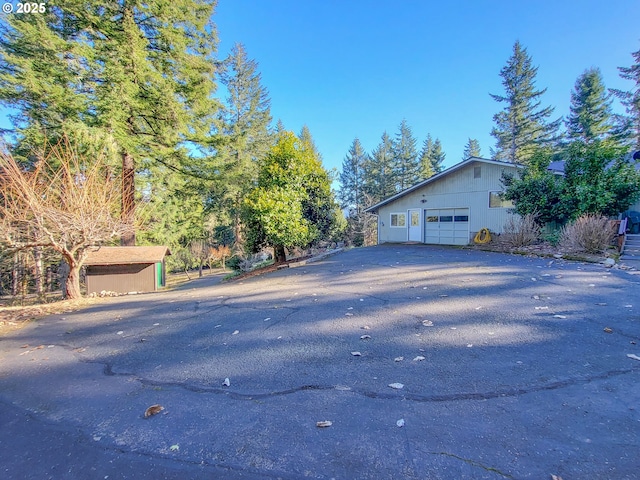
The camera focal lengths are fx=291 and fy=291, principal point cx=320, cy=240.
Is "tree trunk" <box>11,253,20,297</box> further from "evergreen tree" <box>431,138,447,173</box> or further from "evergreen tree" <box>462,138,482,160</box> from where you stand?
"evergreen tree" <box>462,138,482,160</box>

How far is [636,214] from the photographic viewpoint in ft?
40.0

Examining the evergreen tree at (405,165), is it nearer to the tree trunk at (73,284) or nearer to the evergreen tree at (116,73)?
the evergreen tree at (116,73)

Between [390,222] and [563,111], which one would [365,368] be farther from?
[563,111]

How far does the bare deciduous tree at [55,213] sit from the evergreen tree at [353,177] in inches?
1243

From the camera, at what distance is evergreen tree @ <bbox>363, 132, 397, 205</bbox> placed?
36.2 meters

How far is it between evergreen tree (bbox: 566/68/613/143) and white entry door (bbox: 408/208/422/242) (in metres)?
19.7

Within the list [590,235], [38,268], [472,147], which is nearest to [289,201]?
[590,235]

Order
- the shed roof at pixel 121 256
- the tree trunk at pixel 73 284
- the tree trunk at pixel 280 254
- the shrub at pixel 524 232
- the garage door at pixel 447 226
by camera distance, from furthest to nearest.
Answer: the garage door at pixel 447 226 → the shed roof at pixel 121 256 → the tree trunk at pixel 280 254 → the shrub at pixel 524 232 → the tree trunk at pixel 73 284

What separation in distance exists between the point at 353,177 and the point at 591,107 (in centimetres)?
2367

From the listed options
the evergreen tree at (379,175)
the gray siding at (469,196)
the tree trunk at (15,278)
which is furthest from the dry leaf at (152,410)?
the evergreen tree at (379,175)

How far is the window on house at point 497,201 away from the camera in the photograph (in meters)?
14.4

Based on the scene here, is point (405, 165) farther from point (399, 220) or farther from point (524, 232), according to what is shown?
point (524, 232)

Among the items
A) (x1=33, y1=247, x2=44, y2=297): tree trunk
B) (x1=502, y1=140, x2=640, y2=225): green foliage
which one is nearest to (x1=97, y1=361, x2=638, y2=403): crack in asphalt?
(x1=502, y1=140, x2=640, y2=225): green foliage

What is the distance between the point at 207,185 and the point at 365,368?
46.2 feet
